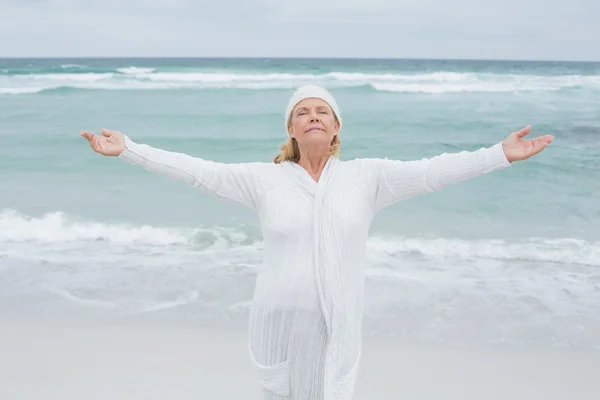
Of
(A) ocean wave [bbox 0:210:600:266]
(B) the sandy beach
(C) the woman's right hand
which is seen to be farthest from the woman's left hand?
(A) ocean wave [bbox 0:210:600:266]

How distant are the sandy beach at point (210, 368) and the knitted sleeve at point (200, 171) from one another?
6.88 feet

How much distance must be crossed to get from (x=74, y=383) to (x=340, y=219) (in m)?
2.79

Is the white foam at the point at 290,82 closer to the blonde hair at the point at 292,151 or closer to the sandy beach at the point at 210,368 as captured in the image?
the sandy beach at the point at 210,368

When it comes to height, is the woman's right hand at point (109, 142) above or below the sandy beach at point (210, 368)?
above

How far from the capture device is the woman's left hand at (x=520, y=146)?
238 centimetres

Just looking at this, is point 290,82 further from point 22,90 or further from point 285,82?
point 22,90

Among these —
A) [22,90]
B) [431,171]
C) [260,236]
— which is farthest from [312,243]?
[22,90]

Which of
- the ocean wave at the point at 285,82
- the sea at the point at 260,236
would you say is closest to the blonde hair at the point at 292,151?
the sea at the point at 260,236

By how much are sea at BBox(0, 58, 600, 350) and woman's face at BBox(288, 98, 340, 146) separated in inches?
116

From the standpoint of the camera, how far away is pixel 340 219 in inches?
93.3

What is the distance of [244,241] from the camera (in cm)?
789

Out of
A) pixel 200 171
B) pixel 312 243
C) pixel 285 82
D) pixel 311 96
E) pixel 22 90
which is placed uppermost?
pixel 311 96

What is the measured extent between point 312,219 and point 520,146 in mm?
786

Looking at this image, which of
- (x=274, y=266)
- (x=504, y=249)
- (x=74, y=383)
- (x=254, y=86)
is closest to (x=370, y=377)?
(x=74, y=383)
